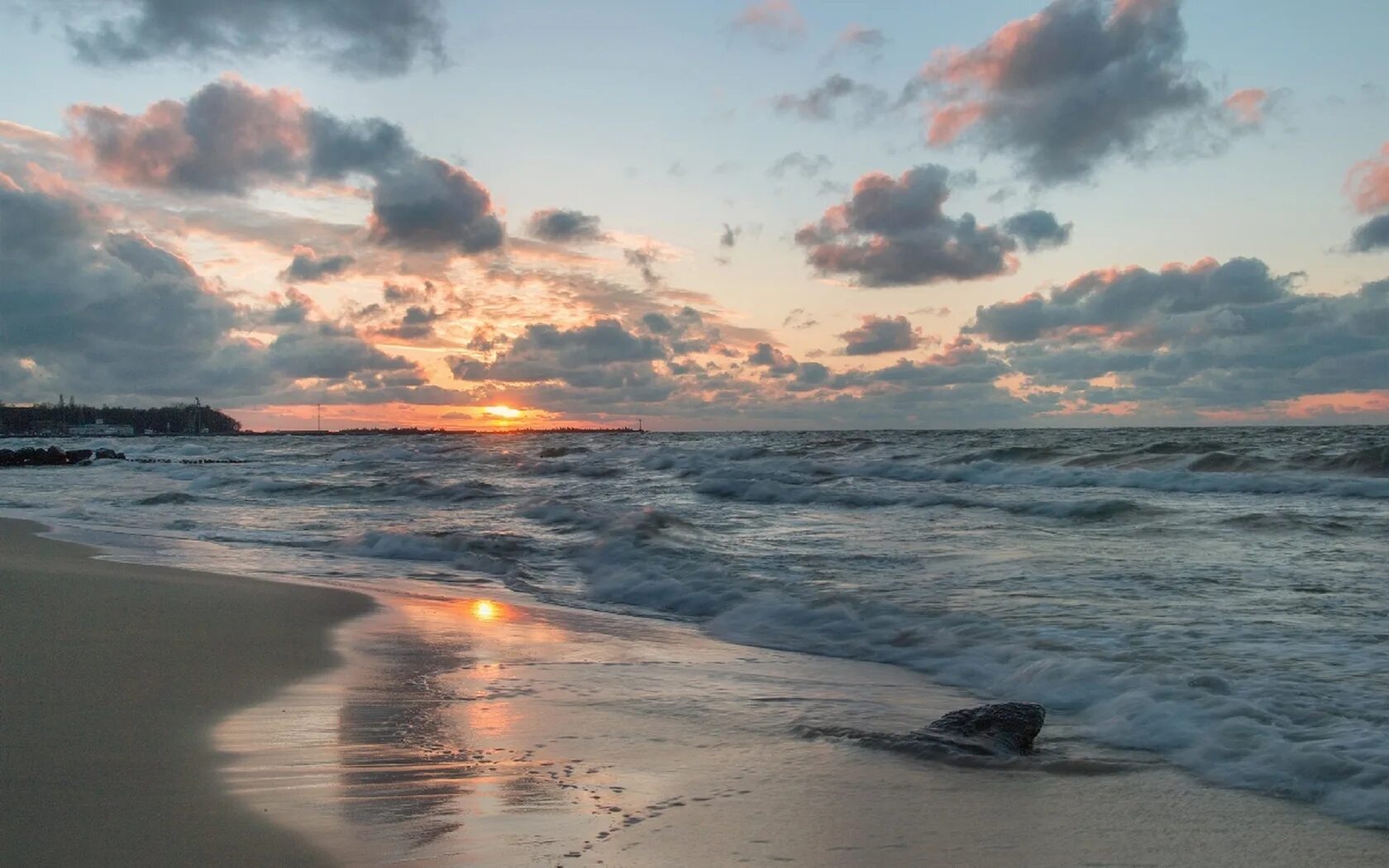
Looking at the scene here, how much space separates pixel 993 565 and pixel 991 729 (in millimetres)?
6015

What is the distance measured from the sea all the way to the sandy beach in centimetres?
63

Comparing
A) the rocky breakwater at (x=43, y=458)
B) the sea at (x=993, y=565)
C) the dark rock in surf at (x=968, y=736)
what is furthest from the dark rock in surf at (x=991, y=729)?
the rocky breakwater at (x=43, y=458)

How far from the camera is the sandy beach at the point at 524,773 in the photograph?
10.3 ft

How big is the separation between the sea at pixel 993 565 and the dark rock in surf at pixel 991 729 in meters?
0.45

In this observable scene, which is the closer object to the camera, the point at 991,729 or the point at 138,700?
the point at 991,729

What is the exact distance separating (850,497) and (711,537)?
21.8 ft

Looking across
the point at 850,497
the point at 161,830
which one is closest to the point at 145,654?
the point at 161,830

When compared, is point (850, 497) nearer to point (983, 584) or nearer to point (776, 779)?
point (983, 584)

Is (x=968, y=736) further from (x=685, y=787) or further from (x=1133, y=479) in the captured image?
(x=1133, y=479)

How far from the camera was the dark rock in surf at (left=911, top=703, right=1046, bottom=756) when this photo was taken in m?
4.39

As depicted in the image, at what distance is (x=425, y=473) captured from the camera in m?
30.8

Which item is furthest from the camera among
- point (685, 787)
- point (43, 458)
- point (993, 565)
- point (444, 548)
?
point (43, 458)

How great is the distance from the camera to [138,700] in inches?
181

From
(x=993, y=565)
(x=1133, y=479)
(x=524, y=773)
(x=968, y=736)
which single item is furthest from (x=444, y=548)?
(x=1133, y=479)
